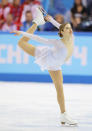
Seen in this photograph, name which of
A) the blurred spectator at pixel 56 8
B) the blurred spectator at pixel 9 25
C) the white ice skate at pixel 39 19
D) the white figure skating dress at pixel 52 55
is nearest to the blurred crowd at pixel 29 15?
the blurred spectator at pixel 9 25

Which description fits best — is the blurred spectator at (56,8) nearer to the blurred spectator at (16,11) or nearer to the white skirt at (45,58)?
the blurred spectator at (16,11)

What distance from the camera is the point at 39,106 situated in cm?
562

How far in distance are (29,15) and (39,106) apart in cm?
376

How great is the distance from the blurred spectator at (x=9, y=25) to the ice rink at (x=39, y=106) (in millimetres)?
1573

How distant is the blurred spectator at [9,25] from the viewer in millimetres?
9094

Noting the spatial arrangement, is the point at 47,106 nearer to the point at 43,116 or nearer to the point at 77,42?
the point at 43,116

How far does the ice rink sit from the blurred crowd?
159cm

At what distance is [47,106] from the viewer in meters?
5.63

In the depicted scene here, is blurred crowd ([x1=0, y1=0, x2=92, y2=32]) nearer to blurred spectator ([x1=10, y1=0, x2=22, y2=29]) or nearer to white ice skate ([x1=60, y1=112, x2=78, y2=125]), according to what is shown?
blurred spectator ([x1=10, y1=0, x2=22, y2=29])

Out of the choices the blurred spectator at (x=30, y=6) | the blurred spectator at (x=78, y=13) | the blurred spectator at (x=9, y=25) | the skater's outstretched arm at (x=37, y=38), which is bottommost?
the skater's outstretched arm at (x=37, y=38)

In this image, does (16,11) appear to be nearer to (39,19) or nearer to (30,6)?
(30,6)

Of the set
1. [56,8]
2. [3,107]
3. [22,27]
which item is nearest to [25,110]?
[3,107]

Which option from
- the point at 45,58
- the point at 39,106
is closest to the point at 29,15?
the point at 39,106

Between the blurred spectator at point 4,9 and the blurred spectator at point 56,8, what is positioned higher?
the blurred spectator at point 56,8
